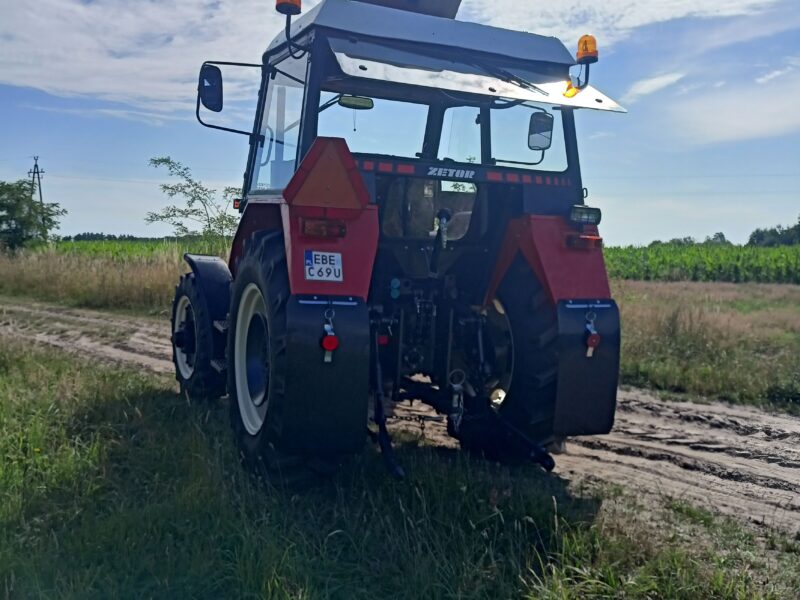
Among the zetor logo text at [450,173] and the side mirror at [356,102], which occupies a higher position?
the side mirror at [356,102]

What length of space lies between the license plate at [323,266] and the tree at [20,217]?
22.6 m

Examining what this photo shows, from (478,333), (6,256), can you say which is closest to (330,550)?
(478,333)

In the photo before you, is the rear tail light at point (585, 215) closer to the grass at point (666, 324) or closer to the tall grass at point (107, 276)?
the grass at point (666, 324)

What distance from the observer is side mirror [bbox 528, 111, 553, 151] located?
4.84 m

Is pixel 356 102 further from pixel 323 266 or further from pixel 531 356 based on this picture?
pixel 531 356

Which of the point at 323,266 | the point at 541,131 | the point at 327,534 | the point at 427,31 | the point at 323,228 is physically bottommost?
the point at 327,534

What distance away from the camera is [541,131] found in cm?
485

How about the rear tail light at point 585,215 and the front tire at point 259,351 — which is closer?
the front tire at point 259,351

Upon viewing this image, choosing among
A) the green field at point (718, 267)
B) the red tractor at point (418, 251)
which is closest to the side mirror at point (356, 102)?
the red tractor at point (418, 251)

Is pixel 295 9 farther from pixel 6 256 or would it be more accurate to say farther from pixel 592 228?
pixel 6 256

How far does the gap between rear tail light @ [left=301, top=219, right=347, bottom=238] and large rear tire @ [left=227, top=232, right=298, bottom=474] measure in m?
0.28

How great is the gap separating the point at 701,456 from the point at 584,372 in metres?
1.62

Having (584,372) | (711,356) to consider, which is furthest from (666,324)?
(584,372)

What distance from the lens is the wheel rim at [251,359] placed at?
14.6 ft
